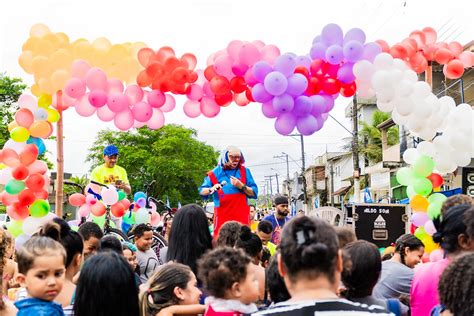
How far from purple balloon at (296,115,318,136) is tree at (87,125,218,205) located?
44657mm

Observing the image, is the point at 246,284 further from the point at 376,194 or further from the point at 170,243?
the point at 376,194

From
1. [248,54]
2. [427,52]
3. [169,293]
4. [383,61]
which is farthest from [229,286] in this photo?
[427,52]

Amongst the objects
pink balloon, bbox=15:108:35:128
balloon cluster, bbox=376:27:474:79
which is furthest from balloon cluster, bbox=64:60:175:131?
balloon cluster, bbox=376:27:474:79

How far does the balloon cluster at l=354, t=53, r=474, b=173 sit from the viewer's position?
7754mm

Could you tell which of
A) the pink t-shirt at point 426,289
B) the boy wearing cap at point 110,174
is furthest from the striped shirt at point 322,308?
the boy wearing cap at point 110,174

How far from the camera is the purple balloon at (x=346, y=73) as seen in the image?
7922 mm

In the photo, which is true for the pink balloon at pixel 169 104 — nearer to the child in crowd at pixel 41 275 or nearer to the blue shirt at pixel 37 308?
the child in crowd at pixel 41 275

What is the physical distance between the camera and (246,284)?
348 centimetres

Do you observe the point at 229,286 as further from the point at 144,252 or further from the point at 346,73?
the point at 346,73

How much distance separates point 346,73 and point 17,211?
433 centimetres

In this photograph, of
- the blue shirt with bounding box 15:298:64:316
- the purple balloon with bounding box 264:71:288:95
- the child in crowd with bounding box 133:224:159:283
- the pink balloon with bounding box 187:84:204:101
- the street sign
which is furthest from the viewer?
the street sign

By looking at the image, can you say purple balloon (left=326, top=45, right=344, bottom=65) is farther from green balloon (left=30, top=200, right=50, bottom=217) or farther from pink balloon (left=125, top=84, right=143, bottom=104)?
green balloon (left=30, top=200, right=50, bottom=217)

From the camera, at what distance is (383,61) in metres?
7.74

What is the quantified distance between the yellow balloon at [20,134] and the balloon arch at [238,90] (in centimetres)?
1
